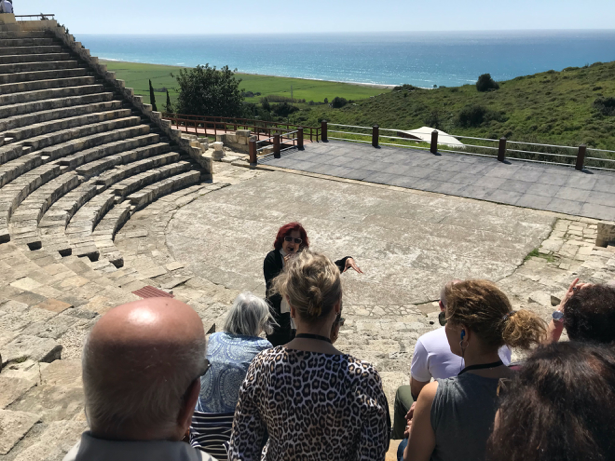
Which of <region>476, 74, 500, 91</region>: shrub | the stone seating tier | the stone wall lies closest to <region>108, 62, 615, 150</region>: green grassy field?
Result: <region>476, 74, 500, 91</region>: shrub

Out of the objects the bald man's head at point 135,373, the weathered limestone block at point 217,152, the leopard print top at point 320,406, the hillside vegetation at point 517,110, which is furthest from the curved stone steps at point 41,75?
the hillside vegetation at point 517,110

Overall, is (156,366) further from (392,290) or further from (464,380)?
(392,290)

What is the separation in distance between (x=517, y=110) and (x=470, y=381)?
42.2 m

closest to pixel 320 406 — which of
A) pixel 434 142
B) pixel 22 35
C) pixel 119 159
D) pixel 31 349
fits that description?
pixel 31 349

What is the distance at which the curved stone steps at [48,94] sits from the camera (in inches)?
526

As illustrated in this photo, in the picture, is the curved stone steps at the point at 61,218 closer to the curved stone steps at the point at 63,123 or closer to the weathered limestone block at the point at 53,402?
the curved stone steps at the point at 63,123

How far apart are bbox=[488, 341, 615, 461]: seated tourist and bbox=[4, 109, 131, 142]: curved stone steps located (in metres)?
13.6

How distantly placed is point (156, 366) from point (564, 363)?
4.36 ft

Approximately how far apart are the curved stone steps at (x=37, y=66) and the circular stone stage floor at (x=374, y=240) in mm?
6912

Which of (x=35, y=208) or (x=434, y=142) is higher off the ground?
(x=434, y=142)

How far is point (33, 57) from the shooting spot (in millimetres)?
15234

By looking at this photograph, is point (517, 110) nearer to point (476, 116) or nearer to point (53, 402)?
point (476, 116)

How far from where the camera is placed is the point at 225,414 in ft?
10.0

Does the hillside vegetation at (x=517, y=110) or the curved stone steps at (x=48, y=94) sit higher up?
the curved stone steps at (x=48, y=94)
